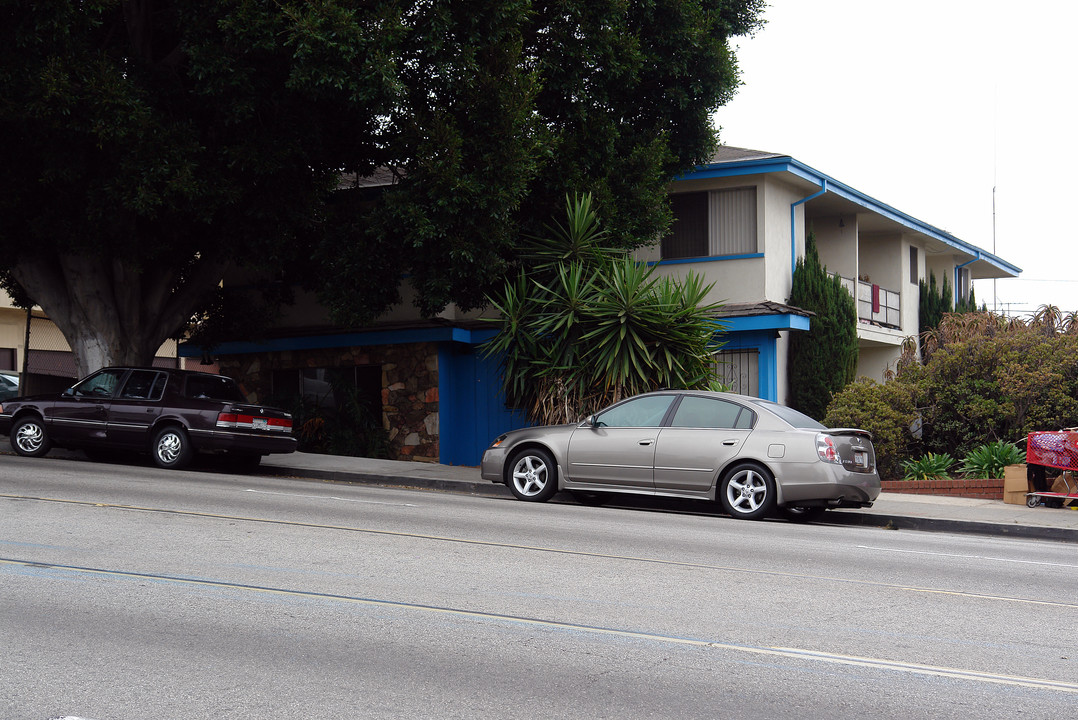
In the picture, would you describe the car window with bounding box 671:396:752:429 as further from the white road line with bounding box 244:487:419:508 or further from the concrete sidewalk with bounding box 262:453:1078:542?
the white road line with bounding box 244:487:419:508

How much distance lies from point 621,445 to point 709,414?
116cm

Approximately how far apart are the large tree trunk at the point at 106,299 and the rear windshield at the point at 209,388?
A: 2.46 metres

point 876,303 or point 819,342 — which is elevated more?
point 876,303

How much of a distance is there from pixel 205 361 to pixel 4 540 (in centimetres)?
1553

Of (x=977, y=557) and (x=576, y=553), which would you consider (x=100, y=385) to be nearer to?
(x=576, y=553)

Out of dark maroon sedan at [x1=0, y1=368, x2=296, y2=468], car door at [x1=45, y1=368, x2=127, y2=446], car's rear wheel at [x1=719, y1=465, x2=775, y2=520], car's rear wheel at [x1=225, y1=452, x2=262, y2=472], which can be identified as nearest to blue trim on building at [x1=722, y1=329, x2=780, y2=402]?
car's rear wheel at [x1=719, y1=465, x2=775, y2=520]

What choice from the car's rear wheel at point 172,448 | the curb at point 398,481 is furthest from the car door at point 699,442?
the car's rear wheel at point 172,448

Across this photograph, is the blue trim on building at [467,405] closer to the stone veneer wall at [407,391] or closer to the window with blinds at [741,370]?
the stone veneer wall at [407,391]

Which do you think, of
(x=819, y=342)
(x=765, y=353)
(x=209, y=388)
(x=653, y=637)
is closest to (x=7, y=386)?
(x=209, y=388)

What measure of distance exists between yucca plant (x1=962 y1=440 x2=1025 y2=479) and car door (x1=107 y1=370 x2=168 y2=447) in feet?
41.7

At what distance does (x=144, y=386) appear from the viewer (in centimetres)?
1655

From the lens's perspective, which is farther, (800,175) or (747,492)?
(800,175)

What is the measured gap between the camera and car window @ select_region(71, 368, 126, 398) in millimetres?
16672

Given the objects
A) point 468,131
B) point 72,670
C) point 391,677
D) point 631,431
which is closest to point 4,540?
point 72,670
